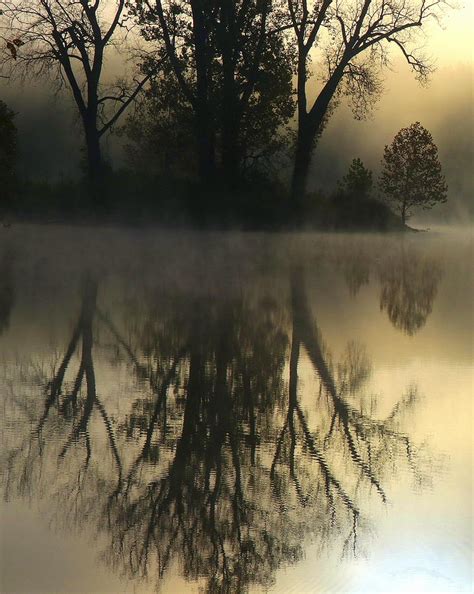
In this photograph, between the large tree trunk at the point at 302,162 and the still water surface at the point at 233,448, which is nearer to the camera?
the still water surface at the point at 233,448

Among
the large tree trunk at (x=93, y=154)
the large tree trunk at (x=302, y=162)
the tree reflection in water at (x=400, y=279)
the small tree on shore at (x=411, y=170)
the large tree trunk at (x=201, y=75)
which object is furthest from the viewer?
the small tree on shore at (x=411, y=170)

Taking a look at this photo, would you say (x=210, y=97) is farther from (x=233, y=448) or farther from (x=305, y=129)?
(x=233, y=448)

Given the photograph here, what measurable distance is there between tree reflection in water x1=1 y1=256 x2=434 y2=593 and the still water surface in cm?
1

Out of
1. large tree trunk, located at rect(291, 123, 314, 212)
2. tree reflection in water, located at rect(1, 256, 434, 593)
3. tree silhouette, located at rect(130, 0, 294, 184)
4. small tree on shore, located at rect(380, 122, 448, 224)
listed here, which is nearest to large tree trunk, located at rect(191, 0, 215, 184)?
tree silhouette, located at rect(130, 0, 294, 184)

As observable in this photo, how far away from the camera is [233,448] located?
18.3ft

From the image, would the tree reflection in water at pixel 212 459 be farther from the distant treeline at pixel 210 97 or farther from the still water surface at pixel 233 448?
the distant treeline at pixel 210 97

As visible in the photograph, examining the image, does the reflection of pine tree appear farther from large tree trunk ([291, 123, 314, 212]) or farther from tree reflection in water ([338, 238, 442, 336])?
large tree trunk ([291, 123, 314, 212])

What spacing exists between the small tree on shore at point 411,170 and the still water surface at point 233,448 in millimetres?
64048

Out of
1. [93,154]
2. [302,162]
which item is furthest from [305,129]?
[93,154]

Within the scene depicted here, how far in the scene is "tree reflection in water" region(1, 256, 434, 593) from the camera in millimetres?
4227

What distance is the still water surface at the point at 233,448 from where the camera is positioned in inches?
159

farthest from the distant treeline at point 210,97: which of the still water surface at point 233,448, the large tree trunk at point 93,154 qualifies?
the still water surface at point 233,448

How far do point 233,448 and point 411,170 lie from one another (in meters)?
72.1

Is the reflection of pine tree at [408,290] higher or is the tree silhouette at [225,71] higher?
the tree silhouette at [225,71]
